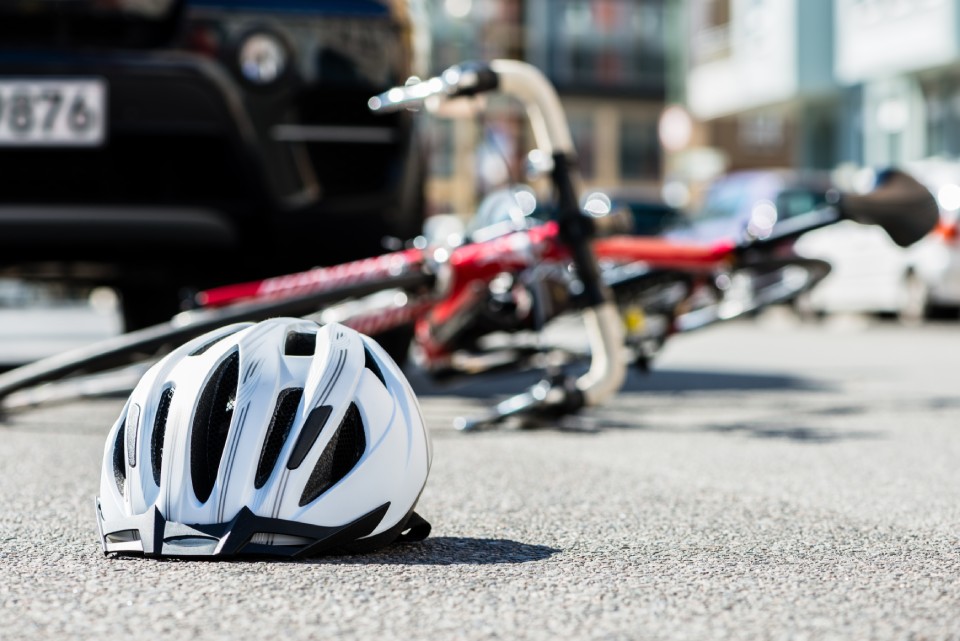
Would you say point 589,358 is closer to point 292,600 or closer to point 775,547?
point 775,547

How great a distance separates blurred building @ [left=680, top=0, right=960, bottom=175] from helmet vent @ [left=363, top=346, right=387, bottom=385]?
2274 cm

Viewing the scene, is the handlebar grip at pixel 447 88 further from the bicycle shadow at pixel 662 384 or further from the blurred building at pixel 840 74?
the blurred building at pixel 840 74

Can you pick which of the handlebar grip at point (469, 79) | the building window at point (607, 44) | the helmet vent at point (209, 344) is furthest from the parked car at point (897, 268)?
the building window at point (607, 44)

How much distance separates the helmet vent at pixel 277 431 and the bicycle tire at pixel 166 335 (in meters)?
2.01

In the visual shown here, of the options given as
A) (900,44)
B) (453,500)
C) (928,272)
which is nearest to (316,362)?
(453,500)

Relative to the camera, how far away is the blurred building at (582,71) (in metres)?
57.8

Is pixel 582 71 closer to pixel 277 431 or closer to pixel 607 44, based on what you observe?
pixel 607 44

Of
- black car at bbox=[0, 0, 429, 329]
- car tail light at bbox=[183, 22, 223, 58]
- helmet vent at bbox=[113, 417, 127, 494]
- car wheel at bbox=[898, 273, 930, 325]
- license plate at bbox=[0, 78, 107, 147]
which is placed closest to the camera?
helmet vent at bbox=[113, 417, 127, 494]

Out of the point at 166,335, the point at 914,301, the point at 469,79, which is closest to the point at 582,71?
the point at 914,301

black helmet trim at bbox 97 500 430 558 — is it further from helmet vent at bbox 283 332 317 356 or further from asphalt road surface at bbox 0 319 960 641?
helmet vent at bbox 283 332 317 356

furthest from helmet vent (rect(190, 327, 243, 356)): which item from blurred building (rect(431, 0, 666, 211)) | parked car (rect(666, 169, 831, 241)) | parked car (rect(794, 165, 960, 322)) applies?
blurred building (rect(431, 0, 666, 211))

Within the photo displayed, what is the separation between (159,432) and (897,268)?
13.8m

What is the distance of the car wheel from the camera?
50.9 feet

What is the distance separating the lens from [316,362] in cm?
330
